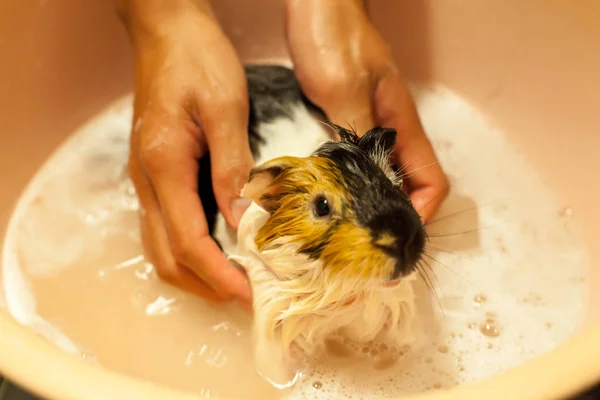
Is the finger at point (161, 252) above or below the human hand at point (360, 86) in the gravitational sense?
below

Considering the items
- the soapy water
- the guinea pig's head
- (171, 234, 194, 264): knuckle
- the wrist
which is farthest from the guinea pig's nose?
the wrist

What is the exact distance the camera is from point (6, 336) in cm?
61

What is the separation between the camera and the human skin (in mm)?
976

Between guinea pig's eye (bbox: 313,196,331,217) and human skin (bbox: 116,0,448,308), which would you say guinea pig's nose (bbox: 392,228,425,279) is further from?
human skin (bbox: 116,0,448,308)

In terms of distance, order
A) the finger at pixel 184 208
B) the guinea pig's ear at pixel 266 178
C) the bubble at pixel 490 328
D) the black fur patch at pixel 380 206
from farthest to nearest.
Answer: the bubble at pixel 490 328 < the finger at pixel 184 208 < the guinea pig's ear at pixel 266 178 < the black fur patch at pixel 380 206

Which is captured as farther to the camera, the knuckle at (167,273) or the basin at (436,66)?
the basin at (436,66)

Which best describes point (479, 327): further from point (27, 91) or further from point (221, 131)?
point (27, 91)

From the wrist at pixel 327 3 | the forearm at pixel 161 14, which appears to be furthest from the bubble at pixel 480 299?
the forearm at pixel 161 14

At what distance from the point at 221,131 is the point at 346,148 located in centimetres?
29

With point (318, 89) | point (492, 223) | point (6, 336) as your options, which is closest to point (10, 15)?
point (318, 89)

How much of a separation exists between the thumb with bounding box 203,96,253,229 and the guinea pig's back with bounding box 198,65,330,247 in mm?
49

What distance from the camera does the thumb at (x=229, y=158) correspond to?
97 cm

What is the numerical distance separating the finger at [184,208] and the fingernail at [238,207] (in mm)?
55

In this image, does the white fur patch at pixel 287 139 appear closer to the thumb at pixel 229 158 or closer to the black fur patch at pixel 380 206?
the thumb at pixel 229 158
